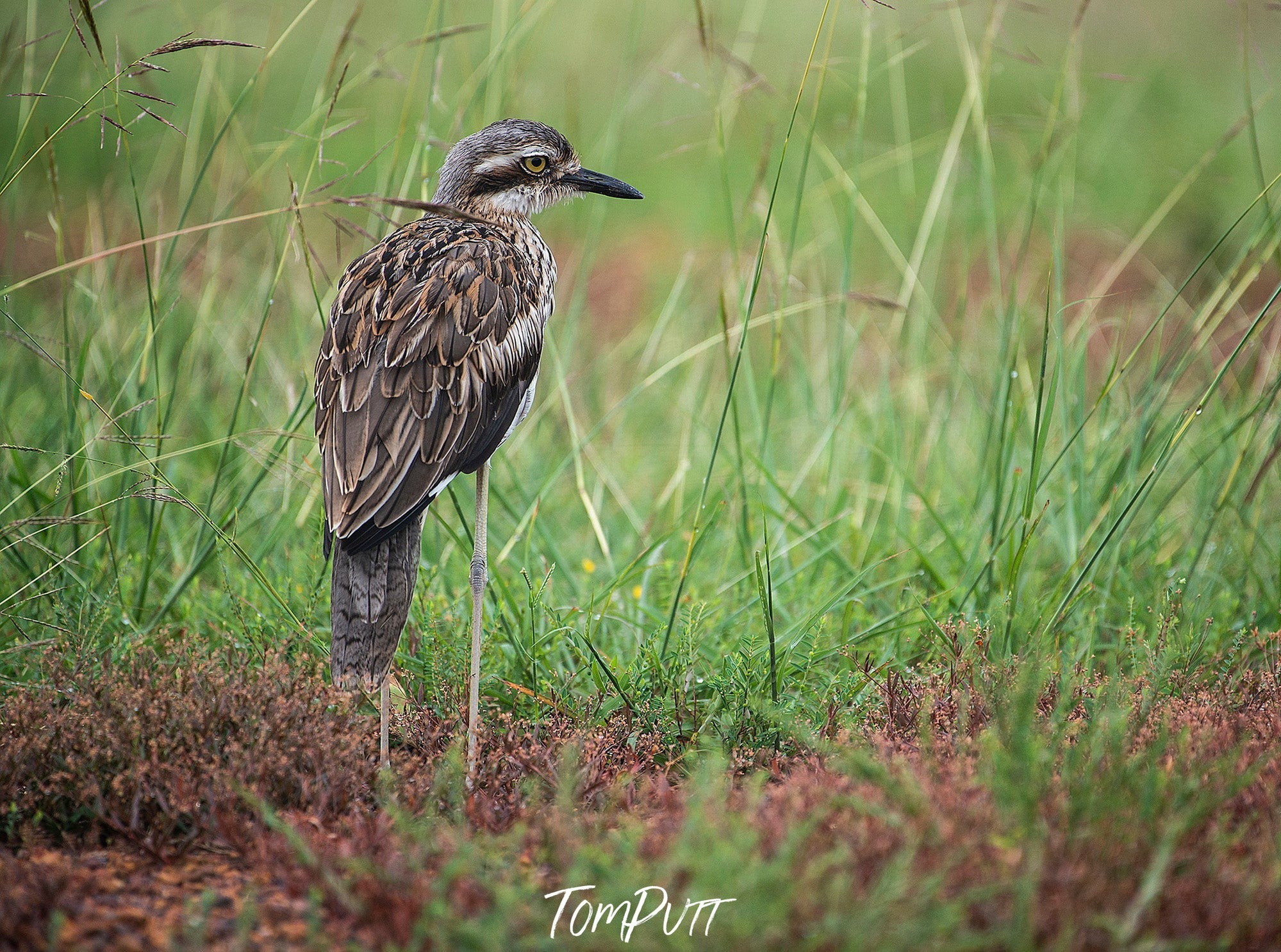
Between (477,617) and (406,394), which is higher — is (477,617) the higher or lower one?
the lower one

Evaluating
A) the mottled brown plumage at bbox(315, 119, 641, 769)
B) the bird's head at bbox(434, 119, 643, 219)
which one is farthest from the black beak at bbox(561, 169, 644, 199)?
the mottled brown plumage at bbox(315, 119, 641, 769)

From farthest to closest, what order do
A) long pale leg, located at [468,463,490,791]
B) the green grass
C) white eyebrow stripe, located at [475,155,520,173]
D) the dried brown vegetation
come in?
white eyebrow stripe, located at [475,155,520,173] < the green grass < long pale leg, located at [468,463,490,791] < the dried brown vegetation

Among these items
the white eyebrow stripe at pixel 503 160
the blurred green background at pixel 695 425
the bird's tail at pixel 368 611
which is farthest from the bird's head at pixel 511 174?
the bird's tail at pixel 368 611

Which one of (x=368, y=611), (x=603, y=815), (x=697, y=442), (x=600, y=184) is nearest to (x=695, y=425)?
(x=697, y=442)

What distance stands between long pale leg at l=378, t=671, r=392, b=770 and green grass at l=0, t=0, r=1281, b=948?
1.11ft

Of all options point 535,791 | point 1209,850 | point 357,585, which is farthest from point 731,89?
point 1209,850

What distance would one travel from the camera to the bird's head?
12.2 ft

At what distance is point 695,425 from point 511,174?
8.25ft

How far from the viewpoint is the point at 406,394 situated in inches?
119

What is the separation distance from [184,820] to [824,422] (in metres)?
3.69

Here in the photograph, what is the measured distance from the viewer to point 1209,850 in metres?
2.03

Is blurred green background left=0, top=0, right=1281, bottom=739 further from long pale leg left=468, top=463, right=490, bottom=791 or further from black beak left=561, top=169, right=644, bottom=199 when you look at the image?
black beak left=561, top=169, right=644, bottom=199

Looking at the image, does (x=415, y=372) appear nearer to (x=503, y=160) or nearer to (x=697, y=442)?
(x=503, y=160)

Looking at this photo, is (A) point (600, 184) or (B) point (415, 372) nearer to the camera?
(B) point (415, 372)
